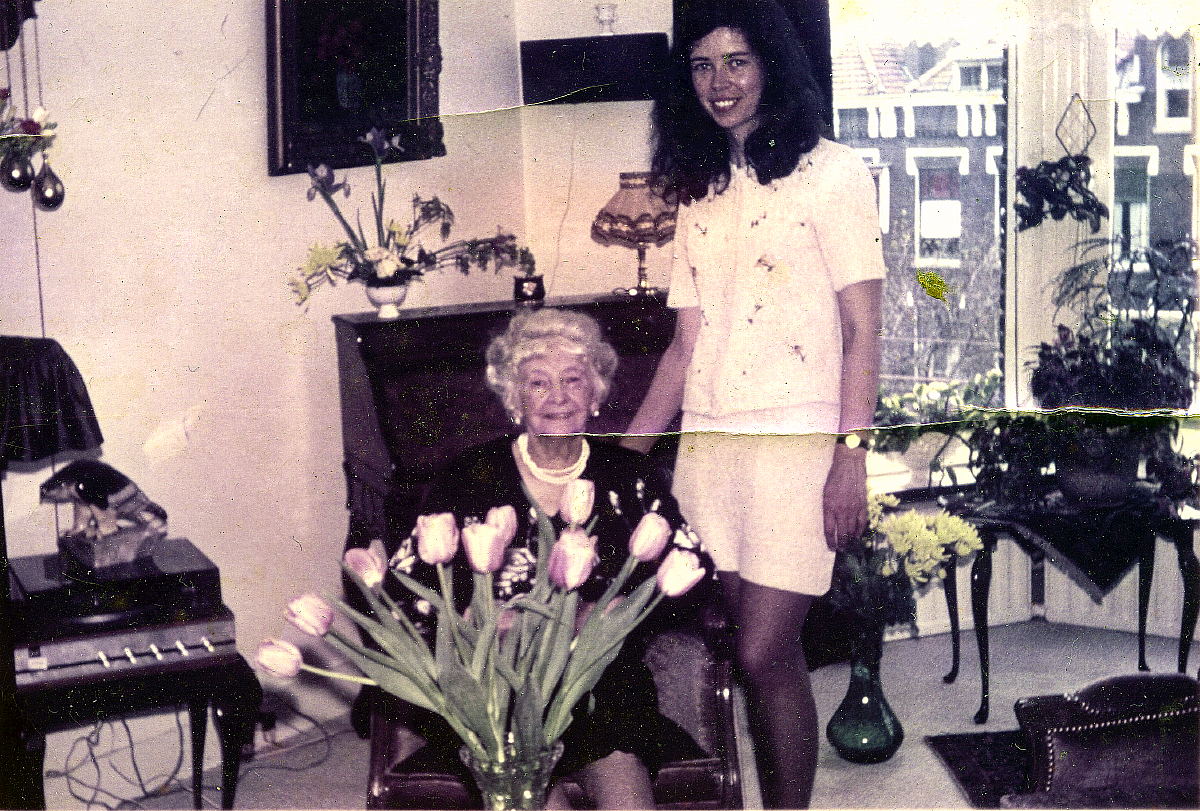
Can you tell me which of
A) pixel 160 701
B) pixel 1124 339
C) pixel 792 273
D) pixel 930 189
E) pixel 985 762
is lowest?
pixel 985 762

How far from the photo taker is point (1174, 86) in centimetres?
188

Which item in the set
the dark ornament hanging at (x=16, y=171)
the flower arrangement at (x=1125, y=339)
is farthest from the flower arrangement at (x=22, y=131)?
the flower arrangement at (x=1125, y=339)

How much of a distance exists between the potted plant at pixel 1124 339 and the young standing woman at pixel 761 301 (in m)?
0.28

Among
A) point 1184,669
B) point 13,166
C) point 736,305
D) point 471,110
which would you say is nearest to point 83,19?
point 13,166

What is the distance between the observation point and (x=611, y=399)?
2129mm

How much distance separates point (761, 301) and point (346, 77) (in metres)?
1.03

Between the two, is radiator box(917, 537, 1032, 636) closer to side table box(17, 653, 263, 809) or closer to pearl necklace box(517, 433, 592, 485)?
pearl necklace box(517, 433, 592, 485)

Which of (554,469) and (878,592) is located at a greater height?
(554,469)

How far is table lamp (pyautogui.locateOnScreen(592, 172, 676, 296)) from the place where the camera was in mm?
2154

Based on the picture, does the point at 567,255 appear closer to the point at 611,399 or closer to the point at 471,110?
the point at 471,110

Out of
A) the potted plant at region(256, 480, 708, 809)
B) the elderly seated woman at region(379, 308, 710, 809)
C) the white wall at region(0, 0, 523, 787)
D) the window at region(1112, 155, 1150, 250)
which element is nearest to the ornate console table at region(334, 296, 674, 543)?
the white wall at region(0, 0, 523, 787)

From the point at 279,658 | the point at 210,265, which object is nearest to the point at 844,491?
the point at 279,658

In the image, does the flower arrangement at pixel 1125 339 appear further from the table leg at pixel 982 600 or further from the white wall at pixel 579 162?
the white wall at pixel 579 162

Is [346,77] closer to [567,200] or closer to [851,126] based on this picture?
[567,200]
